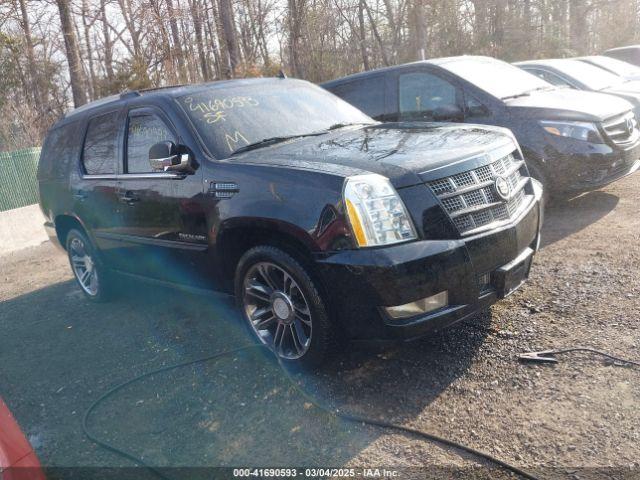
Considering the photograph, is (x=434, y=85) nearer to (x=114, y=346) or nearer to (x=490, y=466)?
(x=114, y=346)

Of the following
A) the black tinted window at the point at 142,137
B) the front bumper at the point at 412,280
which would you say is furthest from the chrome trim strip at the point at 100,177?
the front bumper at the point at 412,280

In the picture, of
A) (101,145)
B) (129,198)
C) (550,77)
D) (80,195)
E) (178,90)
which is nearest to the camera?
(178,90)

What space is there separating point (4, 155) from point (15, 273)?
3440 mm

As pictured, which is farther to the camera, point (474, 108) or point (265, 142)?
point (474, 108)

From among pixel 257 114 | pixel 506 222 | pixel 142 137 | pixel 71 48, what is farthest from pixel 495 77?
pixel 71 48

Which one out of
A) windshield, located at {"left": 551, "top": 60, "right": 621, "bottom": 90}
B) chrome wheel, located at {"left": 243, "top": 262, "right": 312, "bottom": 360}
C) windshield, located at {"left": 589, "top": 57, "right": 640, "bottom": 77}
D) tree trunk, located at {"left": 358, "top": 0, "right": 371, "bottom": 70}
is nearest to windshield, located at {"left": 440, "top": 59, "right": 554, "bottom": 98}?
windshield, located at {"left": 551, "top": 60, "right": 621, "bottom": 90}

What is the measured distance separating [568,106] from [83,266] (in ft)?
17.6

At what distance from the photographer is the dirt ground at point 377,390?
2756mm

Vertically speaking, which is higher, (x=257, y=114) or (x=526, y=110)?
(x=257, y=114)

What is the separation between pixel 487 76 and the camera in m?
6.80

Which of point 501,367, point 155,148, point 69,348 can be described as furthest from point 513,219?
point 69,348

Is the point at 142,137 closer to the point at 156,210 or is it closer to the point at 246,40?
the point at 156,210

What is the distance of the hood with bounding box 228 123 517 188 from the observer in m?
3.27

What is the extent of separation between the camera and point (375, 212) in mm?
3096
